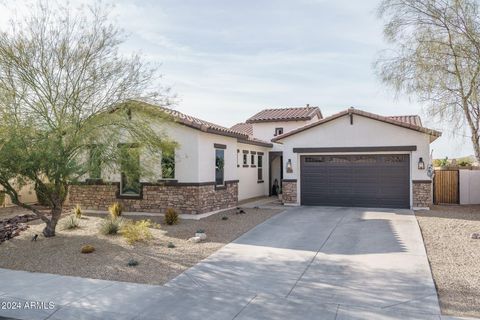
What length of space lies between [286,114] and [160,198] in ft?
45.1

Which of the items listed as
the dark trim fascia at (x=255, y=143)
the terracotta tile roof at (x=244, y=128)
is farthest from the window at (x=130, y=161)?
the terracotta tile roof at (x=244, y=128)

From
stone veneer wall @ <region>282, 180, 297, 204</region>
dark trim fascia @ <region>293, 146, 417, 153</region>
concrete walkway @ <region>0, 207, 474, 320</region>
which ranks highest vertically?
dark trim fascia @ <region>293, 146, 417, 153</region>

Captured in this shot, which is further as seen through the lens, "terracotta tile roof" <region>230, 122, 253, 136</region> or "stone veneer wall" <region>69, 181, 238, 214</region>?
"terracotta tile roof" <region>230, 122, 253, 136</region>

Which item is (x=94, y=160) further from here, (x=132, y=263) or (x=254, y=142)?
(x=254, y=142)

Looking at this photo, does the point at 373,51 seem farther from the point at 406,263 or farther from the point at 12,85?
the point at 12,85

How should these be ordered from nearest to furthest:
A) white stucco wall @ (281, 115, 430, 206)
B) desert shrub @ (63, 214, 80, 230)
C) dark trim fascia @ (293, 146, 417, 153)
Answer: desert shrub @ (63, 214, 80, 230)
white stucco wall @ (281, 115, 430, 206)
dark trim fascia @ (293, 146, 417, 153)

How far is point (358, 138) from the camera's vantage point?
17.3 meters

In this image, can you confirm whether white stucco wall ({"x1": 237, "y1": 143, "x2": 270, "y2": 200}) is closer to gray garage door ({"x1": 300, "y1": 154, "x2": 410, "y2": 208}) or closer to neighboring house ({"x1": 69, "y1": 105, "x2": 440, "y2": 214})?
neighboring house ({"x1": 69, "y1": 105, "x2": 440, "y2": 214})

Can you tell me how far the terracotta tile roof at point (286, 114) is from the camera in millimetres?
25622

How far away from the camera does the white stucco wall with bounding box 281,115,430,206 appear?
16484 mm

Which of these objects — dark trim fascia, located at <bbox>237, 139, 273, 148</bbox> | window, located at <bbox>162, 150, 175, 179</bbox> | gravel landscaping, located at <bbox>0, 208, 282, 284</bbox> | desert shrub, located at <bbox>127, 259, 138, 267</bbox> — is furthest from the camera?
dark trim fascia, located at <bbox>237, 139, 273, 148</bbox>

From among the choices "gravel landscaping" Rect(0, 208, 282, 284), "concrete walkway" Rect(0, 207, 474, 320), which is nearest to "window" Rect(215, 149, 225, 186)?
"gravel landscaping" Rect(0, 208, 282, 284)

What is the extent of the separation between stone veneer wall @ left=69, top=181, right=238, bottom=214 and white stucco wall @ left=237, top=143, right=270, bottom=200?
3.23 m

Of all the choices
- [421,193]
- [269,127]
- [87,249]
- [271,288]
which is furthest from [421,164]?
[87,249]
